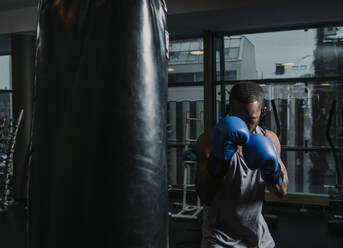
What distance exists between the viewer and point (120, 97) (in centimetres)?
65

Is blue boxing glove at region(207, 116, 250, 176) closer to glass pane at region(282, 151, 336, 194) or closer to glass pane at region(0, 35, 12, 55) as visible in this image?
glass pane at region(282, 151, 336, 194)

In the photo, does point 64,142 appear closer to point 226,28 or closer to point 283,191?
point 283,191

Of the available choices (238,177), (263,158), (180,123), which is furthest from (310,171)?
(263,158)

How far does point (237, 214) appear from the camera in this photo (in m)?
1.54

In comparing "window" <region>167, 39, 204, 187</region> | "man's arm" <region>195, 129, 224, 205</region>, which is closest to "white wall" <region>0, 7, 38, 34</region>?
"window" <region>167, 39, 204, 187</region>

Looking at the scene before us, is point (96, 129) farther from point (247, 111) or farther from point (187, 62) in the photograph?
point (187, 62)

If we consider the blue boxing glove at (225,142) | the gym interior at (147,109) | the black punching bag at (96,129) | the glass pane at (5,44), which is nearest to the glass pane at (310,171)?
the gym interior at (147,109)

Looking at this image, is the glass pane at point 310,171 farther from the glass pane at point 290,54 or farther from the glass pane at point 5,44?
the glass pane at point 5,44

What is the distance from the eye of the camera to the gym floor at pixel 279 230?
4031 mm

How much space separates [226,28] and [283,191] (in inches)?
184

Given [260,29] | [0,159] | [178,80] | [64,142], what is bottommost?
[0,159]

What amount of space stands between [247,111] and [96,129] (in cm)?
104

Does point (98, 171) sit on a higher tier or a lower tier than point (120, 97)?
lower

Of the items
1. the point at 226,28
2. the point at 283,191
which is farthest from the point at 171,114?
the point at 283,191
